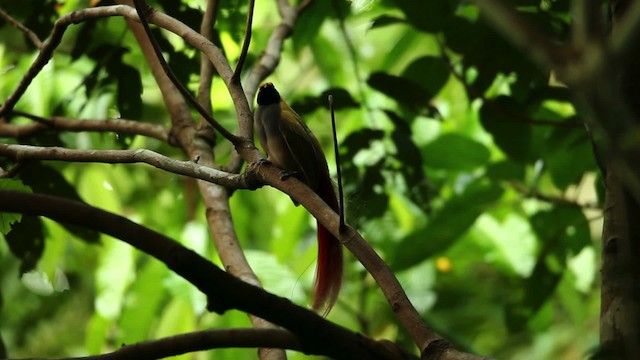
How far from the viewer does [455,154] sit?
2777 millimetres

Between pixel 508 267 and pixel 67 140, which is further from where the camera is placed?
pixel 508 267

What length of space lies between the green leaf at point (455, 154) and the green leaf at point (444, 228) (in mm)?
89

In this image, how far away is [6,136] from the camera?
A: 240 centimetres

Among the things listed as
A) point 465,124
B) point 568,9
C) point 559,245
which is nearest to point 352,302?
point 465,124

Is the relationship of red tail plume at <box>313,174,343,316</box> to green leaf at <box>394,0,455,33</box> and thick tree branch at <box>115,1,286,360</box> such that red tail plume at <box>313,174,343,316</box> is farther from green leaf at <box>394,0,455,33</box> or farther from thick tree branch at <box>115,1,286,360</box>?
green leaf at <box>394,0,455,33</box>

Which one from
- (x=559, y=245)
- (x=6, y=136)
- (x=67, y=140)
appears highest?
(x=67, y=140)

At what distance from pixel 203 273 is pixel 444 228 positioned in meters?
1.69

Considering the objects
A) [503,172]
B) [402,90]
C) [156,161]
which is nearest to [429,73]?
[402,90]

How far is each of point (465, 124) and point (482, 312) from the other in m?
1.38

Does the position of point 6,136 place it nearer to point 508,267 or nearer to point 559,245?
point 559,245

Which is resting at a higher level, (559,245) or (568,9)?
(568,9)

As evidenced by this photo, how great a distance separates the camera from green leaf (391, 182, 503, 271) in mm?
2602

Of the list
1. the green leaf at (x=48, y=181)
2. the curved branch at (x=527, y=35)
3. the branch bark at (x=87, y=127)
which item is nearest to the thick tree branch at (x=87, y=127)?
the branch bark at (x=87, y=127)

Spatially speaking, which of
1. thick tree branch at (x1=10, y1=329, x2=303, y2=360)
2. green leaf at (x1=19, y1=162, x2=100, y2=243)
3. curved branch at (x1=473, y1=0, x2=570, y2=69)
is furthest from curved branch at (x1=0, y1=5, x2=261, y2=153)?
curved branch at (x1=473, y1=0, x2=570, y2=69)
